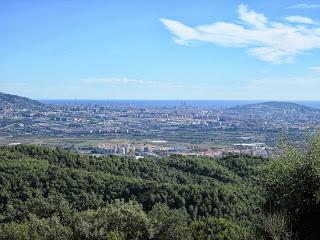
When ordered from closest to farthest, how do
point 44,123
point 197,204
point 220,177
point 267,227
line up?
point 267,227
point 197,204
point 220,177
point 44,123

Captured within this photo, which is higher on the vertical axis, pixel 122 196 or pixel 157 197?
pixel 157 197

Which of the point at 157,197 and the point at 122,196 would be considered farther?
the point at 122,196

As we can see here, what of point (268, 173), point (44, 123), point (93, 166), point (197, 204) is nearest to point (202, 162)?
point (93, 166)

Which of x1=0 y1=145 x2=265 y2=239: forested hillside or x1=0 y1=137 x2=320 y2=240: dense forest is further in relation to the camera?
x1=0 y1=145 x2=265 y2=239: forested hillside

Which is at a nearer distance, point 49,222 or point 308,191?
point 308,191

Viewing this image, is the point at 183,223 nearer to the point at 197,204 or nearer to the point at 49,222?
the point at 49,222
